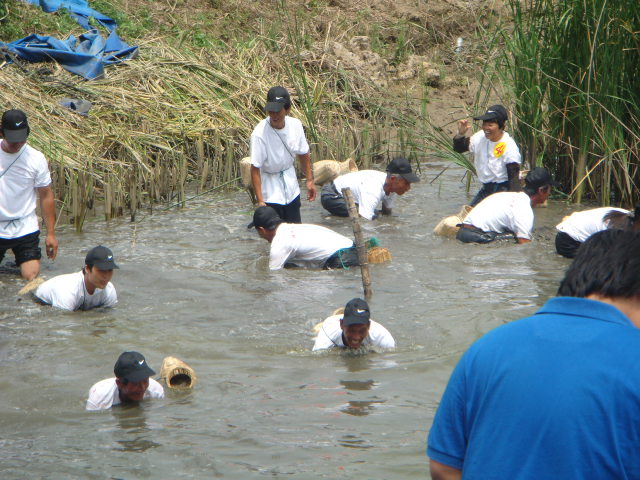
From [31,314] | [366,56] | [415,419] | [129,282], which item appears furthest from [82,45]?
[415,419]

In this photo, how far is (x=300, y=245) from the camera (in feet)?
26.8

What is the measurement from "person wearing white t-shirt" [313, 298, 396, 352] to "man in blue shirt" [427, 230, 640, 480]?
11.4 ft

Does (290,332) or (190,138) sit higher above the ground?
(190,138)

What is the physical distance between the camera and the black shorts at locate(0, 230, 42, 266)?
7.65 meters

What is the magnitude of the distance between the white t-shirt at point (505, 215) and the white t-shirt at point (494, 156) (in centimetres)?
53

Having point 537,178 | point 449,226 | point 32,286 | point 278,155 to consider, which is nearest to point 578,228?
point 537,178

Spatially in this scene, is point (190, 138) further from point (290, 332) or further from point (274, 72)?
point (290, 332)

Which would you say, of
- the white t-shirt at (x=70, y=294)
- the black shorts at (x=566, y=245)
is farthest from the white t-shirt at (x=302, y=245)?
the black shorts at (x=566, y=245)

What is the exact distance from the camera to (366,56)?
15047mm

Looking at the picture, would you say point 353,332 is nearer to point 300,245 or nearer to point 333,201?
point 300,245

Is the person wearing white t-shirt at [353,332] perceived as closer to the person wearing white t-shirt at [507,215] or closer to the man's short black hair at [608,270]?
the person wearing white t-shirt at [507,215]

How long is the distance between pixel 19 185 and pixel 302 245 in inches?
94.5

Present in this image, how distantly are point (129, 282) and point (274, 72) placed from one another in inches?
259

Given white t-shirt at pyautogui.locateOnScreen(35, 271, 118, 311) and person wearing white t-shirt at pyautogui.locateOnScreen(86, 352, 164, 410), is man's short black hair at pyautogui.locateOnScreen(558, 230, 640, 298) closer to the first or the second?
person wearing white t-shirt at pyautogui.locateOnScreen(86, 352, 164, 410)
